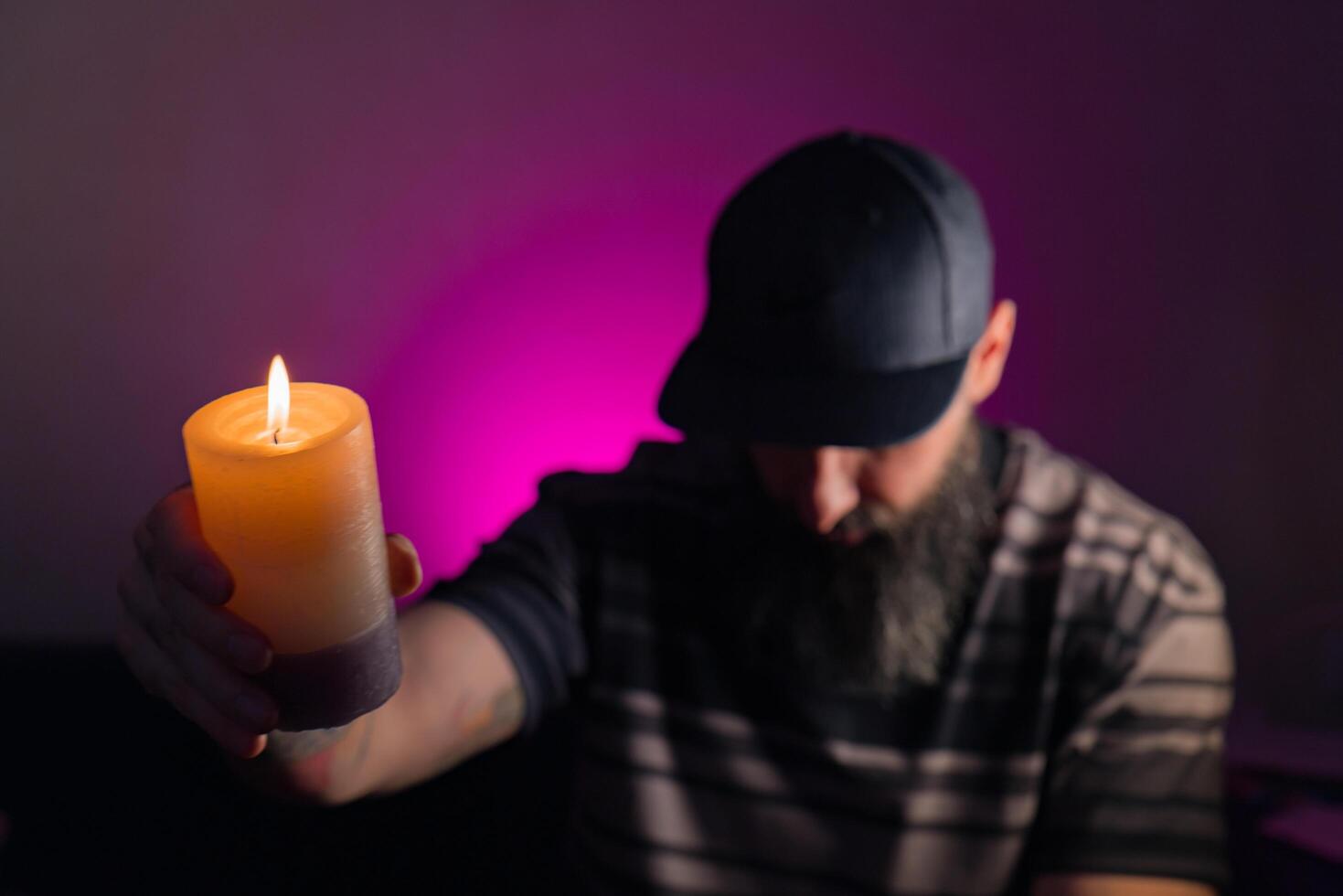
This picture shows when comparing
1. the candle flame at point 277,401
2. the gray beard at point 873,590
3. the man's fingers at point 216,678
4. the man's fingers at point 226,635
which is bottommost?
the gray beard at point 873,590

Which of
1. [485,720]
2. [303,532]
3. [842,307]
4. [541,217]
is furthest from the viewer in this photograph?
[541,217]

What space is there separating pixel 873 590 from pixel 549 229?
101 cm

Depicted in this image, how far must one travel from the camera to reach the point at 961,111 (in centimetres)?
189

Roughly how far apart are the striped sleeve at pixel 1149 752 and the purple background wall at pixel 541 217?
35.9 inches

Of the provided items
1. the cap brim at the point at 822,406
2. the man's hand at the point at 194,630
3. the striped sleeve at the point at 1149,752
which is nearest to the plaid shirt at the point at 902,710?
the striped sleeve at the point at 1149,752

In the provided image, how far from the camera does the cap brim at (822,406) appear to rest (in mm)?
1083

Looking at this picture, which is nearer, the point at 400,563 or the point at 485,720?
the point at 400,563

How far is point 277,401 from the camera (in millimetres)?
568

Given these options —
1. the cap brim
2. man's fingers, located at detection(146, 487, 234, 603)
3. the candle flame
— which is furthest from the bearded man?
the candle flame

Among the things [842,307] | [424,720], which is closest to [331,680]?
[424,720]

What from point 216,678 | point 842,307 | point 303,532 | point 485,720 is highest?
point 842,307

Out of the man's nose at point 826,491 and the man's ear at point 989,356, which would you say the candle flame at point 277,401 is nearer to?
the man's nose at point 826,491

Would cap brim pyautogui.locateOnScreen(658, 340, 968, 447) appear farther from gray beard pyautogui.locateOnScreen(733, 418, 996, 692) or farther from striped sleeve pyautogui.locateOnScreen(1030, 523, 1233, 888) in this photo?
striped sleeve pyautogui.locateOnScreen(1030, 523, 1233, 888)

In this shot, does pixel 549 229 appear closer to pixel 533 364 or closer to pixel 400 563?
pixel 533 364
